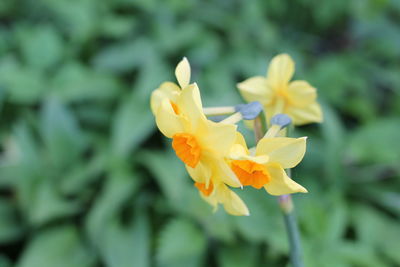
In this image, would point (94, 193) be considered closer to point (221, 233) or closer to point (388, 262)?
point (221, 233)

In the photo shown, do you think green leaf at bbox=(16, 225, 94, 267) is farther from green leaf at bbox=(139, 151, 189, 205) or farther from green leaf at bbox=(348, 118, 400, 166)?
green leaf at bbox=(348, 118, 400, 166)

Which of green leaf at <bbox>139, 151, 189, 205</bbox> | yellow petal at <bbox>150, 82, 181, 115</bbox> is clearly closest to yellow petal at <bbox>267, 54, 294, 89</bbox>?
yellow petal at <bbox>150, 82, 181, 115</bbox>

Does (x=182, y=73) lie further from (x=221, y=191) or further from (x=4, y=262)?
(x=4, y=262)

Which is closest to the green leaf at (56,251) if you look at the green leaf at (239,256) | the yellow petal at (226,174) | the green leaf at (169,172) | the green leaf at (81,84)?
the green leaf at (169,172)

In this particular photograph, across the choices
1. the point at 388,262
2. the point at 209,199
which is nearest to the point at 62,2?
the point at 209,199

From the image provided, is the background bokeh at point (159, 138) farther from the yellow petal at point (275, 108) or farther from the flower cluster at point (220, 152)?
the flower cluster at point (220, 152)
